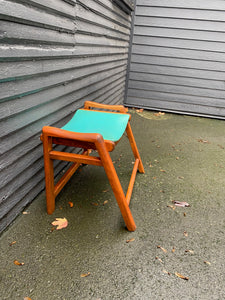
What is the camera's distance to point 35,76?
161 cm

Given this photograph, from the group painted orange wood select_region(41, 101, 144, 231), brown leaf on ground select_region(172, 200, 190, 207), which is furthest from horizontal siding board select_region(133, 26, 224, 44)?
painted orange wood select_region(41, 101, 144, 231)

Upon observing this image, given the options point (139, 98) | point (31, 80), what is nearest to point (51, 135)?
point (31, 80)

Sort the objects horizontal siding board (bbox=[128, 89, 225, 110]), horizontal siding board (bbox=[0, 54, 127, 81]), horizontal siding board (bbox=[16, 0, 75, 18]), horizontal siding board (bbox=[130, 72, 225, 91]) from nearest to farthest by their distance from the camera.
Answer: horizontal siding board (bbox=[0, 54, 127, 81]) → horizontal siding board (bbox=[16, 0, 75, 18]) → horizontal siding board (bbox=[130, 72, 225, 91]) → horizontal siding board (bbox=[128, 89, 225, 110])

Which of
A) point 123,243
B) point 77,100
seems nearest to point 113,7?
point 77,100

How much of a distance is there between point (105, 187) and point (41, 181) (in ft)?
1.89

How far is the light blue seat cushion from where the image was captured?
69.0 inches

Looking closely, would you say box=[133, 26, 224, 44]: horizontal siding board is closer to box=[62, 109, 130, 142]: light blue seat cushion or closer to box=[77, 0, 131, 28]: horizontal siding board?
box=[77, 0, 131, 28]: horizontal siding board

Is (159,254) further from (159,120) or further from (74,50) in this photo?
(159,120)

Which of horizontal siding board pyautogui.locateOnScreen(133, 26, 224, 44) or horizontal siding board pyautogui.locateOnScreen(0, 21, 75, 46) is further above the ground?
horizontal siding board pyautogui.locateOnScreen(133, 26, 224, 44)

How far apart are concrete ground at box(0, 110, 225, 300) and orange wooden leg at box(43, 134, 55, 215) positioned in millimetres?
94

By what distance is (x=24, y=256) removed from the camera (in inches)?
56.1

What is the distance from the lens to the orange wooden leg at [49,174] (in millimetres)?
1510

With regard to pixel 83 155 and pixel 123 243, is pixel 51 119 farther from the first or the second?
pixel 123 243

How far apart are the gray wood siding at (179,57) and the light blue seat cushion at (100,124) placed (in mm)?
3045
